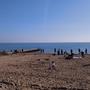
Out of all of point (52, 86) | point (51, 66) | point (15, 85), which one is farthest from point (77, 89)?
point (51, 66)

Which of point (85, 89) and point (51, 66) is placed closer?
point (85, 89)

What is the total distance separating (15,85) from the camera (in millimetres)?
12430

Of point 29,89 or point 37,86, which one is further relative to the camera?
point 37,86

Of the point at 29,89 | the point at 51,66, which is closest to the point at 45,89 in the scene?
the point at 29,89

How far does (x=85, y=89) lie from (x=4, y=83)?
178 inches

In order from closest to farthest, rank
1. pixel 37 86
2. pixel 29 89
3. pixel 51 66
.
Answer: pixel 29 89 → pixel 37 86 → pixel 51 66

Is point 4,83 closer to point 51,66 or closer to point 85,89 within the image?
point 85,89

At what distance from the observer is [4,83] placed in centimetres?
1291

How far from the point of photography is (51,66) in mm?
22422

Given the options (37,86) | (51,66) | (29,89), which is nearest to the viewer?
(29,89)

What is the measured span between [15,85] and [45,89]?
170cm

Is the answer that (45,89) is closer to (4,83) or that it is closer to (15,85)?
(15,85)

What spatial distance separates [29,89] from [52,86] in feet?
5.24

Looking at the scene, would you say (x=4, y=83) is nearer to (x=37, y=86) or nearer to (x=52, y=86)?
(x=37, y=86)
